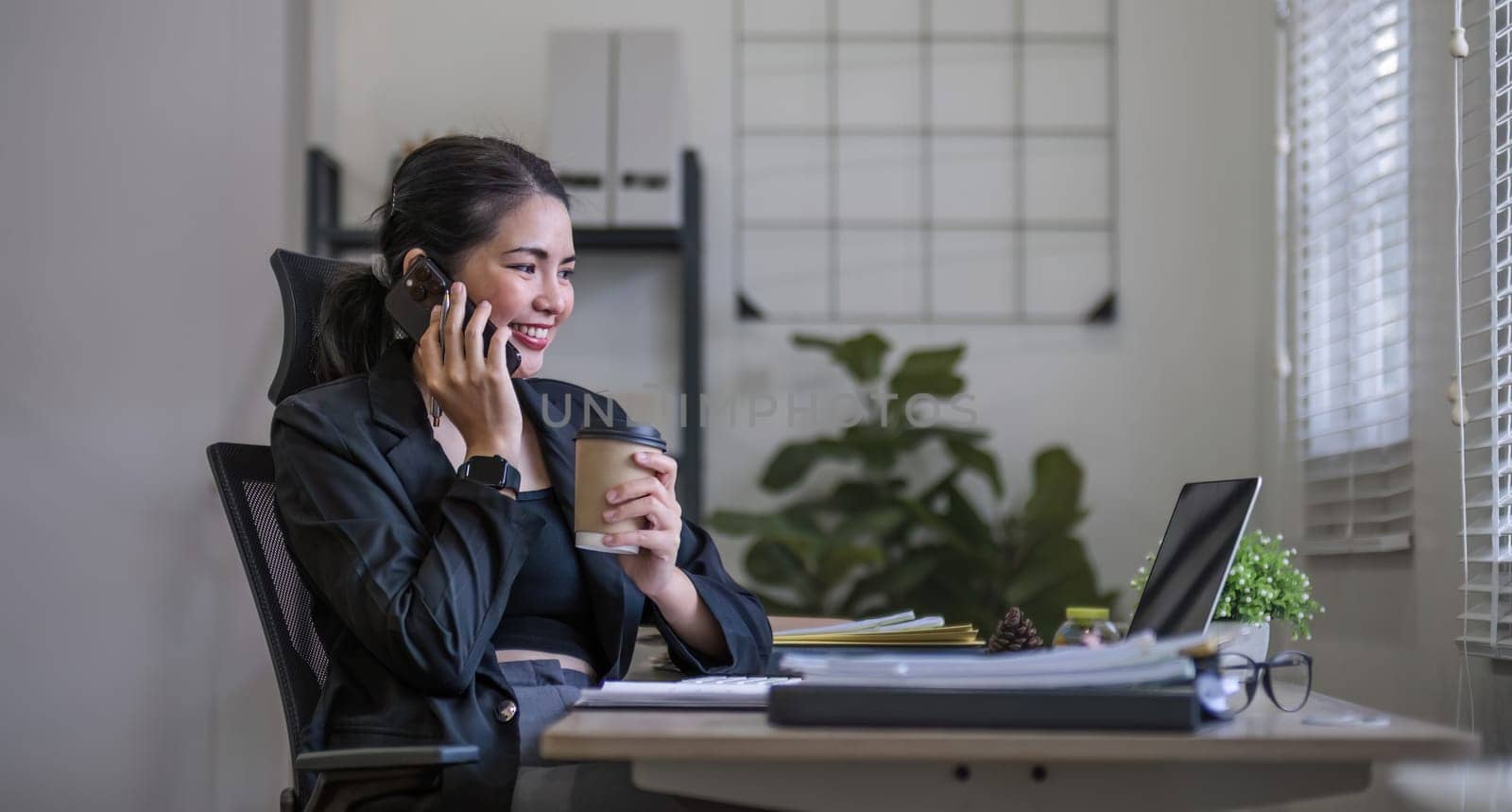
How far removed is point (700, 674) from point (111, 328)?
1.57m

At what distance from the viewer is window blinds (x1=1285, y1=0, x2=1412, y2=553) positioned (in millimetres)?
2246

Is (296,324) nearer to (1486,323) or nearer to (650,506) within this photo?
(650,506)

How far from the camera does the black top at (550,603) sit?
4.85ft

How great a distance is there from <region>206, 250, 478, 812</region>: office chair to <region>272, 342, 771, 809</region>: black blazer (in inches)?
1.3

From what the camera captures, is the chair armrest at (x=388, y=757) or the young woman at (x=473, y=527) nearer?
the chair armrest at (x=388, y=757)

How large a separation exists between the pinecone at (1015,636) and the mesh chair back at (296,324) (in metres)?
0.87

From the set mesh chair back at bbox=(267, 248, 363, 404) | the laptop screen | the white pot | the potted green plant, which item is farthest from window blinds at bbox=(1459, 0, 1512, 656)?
mesh chair back at bbox=(267, 248, 363, 404)

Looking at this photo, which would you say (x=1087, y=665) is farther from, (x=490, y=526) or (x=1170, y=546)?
(x=490, y=526)

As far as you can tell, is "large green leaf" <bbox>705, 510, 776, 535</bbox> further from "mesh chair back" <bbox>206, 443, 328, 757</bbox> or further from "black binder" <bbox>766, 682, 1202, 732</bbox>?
"black binder" <bbox>766, 682, 1202, 732</bbox>

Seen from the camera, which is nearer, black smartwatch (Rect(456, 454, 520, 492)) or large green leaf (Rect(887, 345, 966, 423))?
black smartwatch (Rect(456, 454, 520, 492))

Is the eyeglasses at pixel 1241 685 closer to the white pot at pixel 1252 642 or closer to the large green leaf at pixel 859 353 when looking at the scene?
the white pot at pixel 1252 642

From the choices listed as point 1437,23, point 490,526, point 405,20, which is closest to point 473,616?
point 490,526

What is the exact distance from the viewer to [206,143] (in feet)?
8.95

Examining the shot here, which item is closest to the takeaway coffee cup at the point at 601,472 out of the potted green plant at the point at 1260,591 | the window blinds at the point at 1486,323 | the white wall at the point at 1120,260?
the potted green plant at the point at 1260,591
